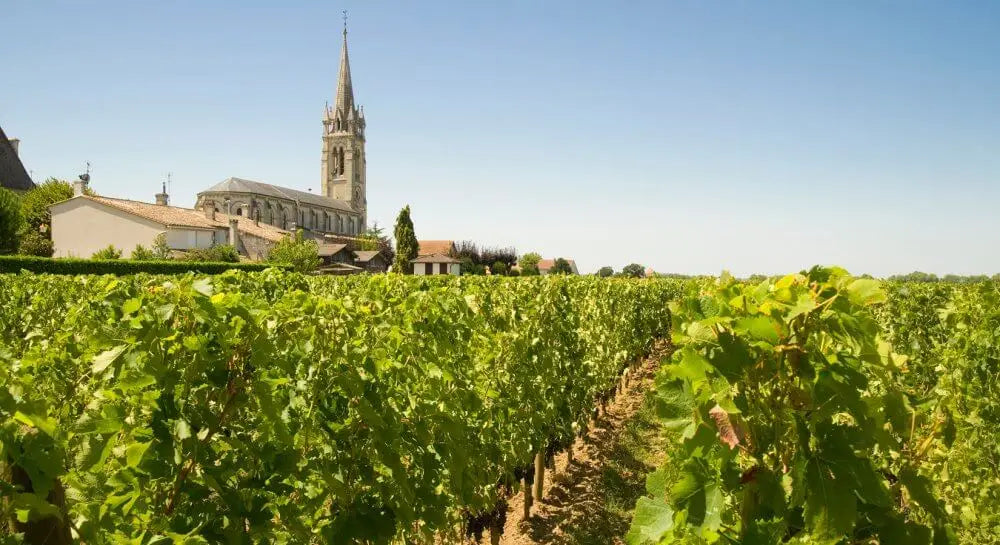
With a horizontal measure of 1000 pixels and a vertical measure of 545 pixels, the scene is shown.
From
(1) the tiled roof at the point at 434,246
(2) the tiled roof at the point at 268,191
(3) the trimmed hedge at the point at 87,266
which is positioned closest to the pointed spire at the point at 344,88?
(2) the tiled roof at the point at 268,191

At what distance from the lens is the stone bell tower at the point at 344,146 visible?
311ft

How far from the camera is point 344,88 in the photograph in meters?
95.4

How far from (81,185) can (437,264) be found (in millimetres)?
31931

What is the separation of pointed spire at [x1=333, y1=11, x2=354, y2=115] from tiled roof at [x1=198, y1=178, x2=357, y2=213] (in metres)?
14.9

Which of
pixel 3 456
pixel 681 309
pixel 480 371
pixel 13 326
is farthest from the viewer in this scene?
pixel 13 326

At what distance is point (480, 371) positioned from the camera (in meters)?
4.83

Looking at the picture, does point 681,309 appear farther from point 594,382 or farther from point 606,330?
point 606,330

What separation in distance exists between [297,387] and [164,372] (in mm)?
615

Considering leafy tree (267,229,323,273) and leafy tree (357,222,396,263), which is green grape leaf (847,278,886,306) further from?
leafy tree (357,222,396,263)

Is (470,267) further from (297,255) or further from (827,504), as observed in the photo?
(827,504)

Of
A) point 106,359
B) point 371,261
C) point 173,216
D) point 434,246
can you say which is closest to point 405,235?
point 371,261

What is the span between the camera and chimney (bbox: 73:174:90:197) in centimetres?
4578

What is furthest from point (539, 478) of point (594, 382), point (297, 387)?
point (297, 387)

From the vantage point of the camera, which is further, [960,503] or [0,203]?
[0,203]
